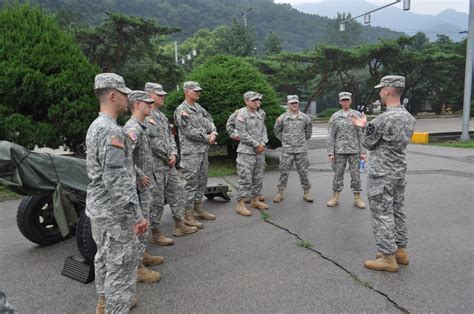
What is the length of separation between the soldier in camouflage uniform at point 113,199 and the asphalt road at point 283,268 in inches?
19.8

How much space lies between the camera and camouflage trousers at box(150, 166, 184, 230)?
4.57 metres

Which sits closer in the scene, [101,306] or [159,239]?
[101,306]

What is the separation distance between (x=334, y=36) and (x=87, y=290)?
89992mm

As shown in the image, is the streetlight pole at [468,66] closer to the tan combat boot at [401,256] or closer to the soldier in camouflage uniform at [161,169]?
the tan combat boot at [401,256]

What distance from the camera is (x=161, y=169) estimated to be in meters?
4.63

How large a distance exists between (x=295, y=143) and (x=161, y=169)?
2.80 meters

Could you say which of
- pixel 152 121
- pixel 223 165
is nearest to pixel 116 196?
pixel 152 121

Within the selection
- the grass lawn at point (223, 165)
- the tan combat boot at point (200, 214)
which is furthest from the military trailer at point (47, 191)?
the grass lawn at point (223, 165)

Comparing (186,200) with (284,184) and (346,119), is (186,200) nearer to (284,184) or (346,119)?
(284,184)

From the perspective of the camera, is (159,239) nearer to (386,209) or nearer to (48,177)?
(48,177)

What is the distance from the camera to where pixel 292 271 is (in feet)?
13.0

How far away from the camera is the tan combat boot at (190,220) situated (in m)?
5.35

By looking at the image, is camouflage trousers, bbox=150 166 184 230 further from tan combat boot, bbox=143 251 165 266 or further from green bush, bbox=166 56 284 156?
green bush, bbox=166 56 284 156

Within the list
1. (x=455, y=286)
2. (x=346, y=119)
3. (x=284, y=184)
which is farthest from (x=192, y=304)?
(x=346, y=119)
